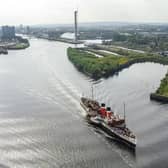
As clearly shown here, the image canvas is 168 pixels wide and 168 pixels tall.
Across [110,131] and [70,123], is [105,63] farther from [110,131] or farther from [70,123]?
[110,131]

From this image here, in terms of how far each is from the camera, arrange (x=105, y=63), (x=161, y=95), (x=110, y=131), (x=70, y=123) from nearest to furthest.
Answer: (x=110, y=131) < (x=70, y=123) < (x=161, y=95) < (x=105, y=63)

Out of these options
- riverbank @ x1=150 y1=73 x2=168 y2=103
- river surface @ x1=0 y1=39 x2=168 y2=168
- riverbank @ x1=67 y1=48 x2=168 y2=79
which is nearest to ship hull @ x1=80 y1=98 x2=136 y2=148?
river surface @ x1=0 y1=39 x2=168 y2=168

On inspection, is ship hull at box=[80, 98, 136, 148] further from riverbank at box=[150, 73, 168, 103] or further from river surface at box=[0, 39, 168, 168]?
riverbank at box=[150, 73, 168, 103]

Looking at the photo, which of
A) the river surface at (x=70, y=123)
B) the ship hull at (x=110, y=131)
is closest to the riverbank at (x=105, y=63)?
the river surface at (x=70, y=123)

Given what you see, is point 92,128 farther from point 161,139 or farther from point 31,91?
point 31,91

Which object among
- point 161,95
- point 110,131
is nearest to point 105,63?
point 161,95

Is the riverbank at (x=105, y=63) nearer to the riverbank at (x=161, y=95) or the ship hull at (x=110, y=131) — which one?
the riverbank at (x=161, y=95)

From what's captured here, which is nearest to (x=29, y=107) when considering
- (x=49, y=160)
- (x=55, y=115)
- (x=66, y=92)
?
(x=55, y=115)

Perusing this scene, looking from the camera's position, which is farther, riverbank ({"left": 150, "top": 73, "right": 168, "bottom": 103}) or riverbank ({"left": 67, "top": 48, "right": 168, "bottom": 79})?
riverbank ({"left": 67, "top": 48, "right": 168, "bottom": 79})

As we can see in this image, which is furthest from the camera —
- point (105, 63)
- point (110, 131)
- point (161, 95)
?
point (105, 63)
